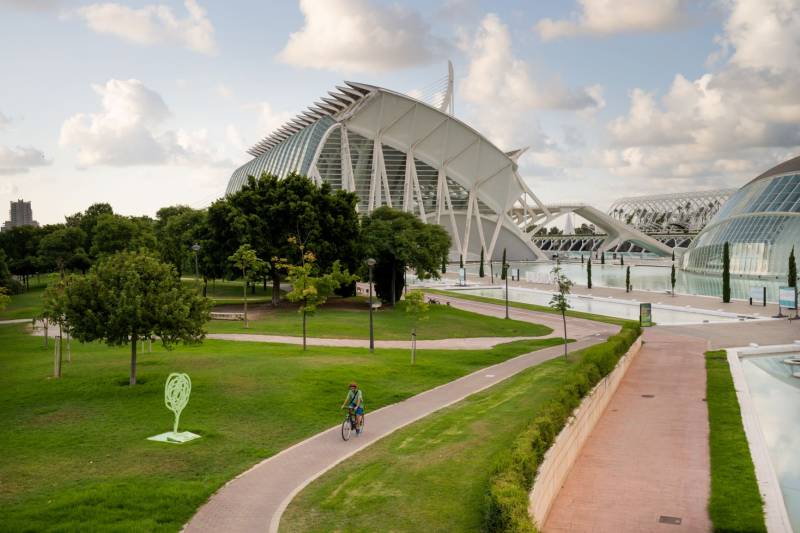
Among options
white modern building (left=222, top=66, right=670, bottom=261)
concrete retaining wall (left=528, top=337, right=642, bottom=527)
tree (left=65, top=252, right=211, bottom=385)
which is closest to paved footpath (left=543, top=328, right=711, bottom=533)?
concrete retaining wall (left=528, top=337, right=642, bottom=527)

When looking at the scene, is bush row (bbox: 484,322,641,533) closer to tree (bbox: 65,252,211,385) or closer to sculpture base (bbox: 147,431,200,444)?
sculpture base (bbox: 147,431,200,444)

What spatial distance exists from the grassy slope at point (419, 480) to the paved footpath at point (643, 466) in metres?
1.72

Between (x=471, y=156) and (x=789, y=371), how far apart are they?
95.9 meters

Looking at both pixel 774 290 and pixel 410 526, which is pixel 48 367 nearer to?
pixel 410 526

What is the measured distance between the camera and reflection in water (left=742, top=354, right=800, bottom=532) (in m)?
14.9

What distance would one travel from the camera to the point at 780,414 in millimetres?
20688

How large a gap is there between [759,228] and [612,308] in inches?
1101

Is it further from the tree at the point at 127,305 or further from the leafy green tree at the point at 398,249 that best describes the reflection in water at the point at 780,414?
the leafy green tree at the point at 398,249

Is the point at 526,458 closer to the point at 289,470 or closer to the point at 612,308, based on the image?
the point at 289,470

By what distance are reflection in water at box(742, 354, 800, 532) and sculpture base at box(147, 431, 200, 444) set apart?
12714mm

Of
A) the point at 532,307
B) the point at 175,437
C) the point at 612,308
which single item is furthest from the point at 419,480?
the point at 612,308

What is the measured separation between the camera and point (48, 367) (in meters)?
25.2

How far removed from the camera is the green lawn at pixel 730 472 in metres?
12.4

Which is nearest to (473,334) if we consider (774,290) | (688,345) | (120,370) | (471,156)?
(688,345)
